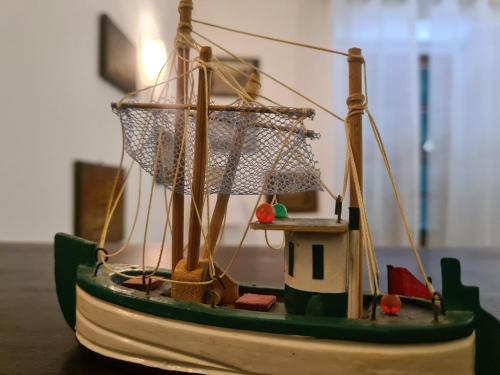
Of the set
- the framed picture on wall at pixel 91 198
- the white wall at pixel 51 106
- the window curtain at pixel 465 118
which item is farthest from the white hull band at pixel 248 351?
the window curtain at pixel 465 118

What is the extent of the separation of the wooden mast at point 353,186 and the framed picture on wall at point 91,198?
3.78ft

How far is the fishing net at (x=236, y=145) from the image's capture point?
57cm

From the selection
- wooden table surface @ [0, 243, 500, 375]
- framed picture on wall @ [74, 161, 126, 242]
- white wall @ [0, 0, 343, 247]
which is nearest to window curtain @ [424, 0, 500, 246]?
white wall @ [0, 0, 343, 247]

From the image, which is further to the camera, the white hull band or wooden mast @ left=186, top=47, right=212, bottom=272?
wooden mast @ left=186, top=47, right=212, bottom=272

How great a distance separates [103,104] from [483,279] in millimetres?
1403

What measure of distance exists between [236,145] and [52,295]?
466mm

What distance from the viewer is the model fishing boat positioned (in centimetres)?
42

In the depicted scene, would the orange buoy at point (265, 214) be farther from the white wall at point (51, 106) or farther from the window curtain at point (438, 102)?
the window curtain at point (438, 102)

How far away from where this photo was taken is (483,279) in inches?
37.9

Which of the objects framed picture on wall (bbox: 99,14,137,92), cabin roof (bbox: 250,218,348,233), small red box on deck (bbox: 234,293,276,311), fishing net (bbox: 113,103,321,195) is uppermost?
framed picture on wall (bbox: 99,14,137,92)

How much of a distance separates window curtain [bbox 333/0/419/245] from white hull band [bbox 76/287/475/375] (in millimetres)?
1818

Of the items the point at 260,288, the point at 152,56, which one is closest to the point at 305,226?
the point at 260,288

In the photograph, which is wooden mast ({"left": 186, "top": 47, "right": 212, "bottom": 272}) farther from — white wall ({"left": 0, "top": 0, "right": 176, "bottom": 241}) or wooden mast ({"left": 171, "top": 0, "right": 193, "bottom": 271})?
white wall ({"left": 0, "top": 0, "right": 176, "bottom": 241})

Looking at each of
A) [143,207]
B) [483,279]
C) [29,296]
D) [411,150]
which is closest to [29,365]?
[29,296]
